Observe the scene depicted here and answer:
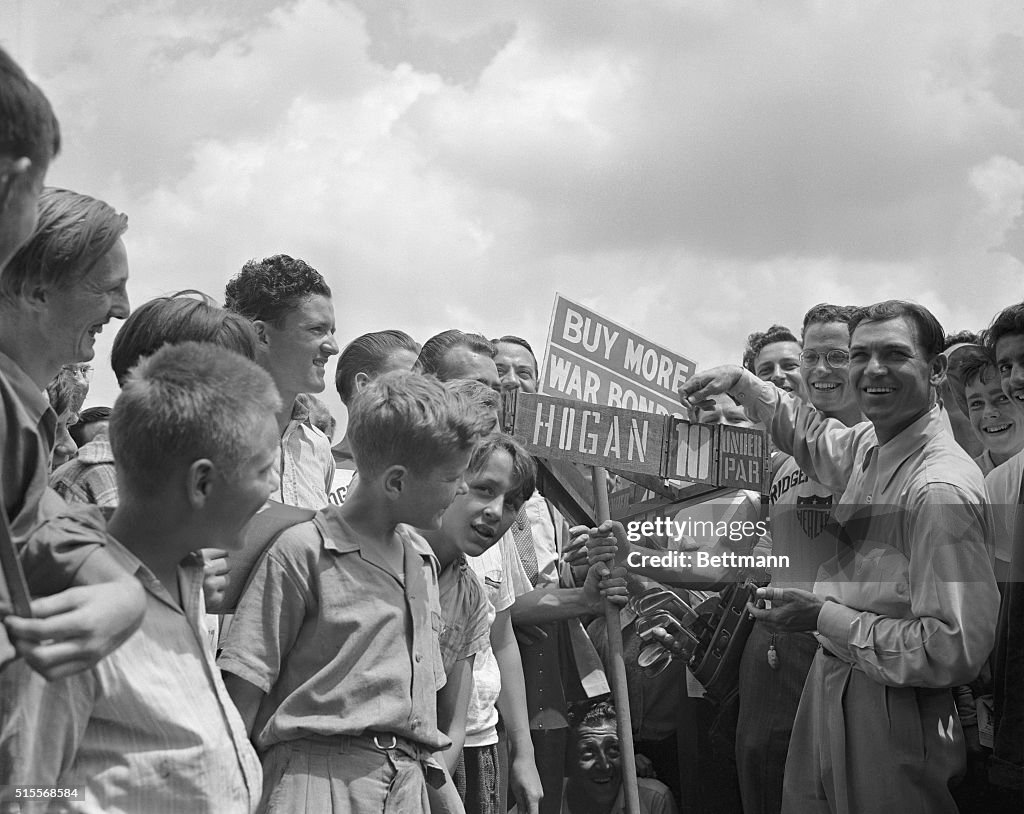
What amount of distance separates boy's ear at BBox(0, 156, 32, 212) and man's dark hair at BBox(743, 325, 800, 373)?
432 centimetres

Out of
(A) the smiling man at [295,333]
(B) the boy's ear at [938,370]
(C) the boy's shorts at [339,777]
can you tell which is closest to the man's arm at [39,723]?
(C) the boy's shorts at [339,777]

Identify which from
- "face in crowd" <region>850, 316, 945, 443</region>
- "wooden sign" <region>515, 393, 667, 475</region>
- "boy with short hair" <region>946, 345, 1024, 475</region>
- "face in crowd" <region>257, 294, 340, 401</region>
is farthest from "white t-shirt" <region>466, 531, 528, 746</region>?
"boy with short hair" <region>946, 345, 1024, 475</region>

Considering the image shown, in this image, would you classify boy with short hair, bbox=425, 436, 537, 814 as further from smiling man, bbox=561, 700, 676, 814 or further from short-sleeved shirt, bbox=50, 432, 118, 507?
short-sleeved shirt, bbox=50, 432, 118, 507

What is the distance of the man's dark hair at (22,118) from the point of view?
4.04 ft

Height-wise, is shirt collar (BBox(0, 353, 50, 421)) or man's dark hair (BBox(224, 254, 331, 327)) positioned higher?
man's dark hair (BBox(224, 254, 331, 327))

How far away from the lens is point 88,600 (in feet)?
4.57

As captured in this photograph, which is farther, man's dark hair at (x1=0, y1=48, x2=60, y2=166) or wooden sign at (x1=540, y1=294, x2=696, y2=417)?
wooden sign at (x1=540, y1=294, x2=696, y2=417)

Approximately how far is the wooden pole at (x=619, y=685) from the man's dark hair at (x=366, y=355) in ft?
2.78

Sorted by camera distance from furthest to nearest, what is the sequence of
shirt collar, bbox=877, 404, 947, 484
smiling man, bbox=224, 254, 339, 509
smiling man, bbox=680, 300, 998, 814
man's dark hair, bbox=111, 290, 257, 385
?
shirt collar, bbox=877, 404, 947, 484 → smiling man, bbox=224, 254, 339, 509 → smiling man, bbox=680, 300, 998, 814 → man's dark hair, bbox=111, 290, 257, 385

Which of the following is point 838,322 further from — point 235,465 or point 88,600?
point 88,600

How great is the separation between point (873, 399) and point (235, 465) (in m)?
2.37

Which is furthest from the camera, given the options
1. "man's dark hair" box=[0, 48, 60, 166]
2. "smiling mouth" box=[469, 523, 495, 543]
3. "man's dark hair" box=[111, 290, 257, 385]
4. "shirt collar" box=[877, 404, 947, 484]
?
"shirt collar" box=[877, 404, 947, 484]

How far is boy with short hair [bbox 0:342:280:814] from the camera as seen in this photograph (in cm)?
158

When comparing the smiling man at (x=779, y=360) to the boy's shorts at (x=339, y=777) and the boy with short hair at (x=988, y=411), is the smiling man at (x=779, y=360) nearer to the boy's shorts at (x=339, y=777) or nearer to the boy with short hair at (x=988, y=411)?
the boy with short hair at (x=988, y=411)
